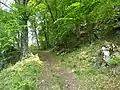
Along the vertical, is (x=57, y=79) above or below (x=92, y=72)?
below

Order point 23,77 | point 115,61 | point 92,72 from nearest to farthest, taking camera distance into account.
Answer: point 115,61 < point 92,72 < point 23,77

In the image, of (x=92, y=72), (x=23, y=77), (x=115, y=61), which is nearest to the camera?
(x=115, y=61)

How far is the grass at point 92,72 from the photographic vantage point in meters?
9.31

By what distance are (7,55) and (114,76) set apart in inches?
499

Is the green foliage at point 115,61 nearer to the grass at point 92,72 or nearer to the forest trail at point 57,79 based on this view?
the grass at point 92,72

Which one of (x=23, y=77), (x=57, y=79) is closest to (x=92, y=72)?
(x=57, y=79)

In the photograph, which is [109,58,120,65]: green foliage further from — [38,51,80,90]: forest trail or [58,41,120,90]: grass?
[38,51,80,90]: forest trail

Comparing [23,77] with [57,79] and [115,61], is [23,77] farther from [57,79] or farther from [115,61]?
[115,61]

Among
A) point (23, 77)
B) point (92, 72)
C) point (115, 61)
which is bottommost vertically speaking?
point (23, 77)

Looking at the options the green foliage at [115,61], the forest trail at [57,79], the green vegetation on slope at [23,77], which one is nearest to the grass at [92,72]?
the green foliage at [115,61]

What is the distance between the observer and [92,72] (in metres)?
10.7

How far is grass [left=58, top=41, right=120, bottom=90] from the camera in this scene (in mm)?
9315

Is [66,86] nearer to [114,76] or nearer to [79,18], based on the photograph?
[114,76]

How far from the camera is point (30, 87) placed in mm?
10195
